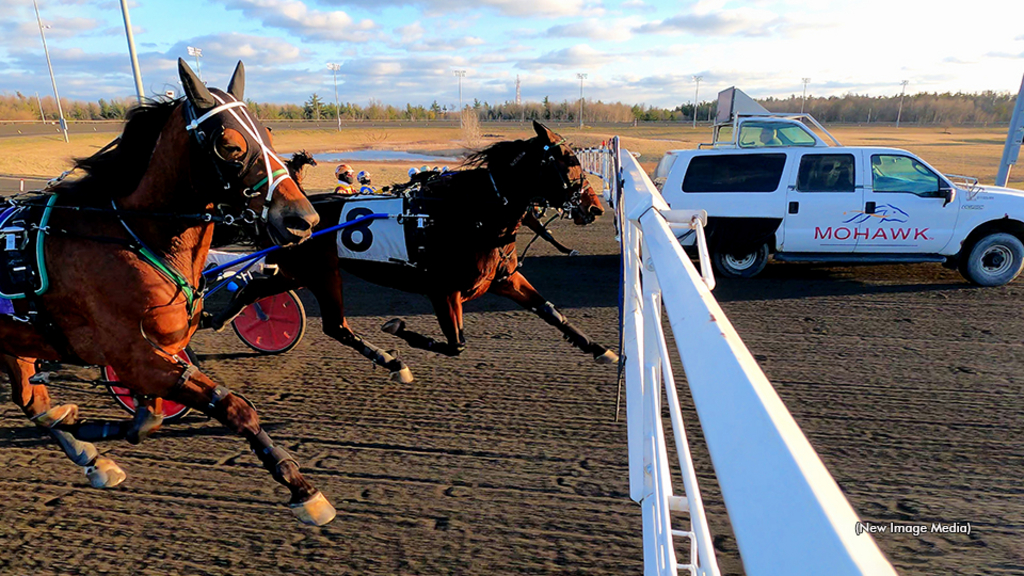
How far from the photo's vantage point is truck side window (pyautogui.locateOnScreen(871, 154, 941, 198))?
695 centimetres

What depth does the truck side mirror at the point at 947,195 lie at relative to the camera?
21.7 ft

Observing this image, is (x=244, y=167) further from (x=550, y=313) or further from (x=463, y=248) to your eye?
(x=550, y=313)

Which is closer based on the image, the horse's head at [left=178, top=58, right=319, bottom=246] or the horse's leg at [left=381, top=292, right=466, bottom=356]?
the horse's head at [left=178, top=58, right=319, bottom=246]

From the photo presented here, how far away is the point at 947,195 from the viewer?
6680mm

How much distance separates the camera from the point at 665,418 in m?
3.78

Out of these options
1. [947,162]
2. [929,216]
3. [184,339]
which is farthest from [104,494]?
[947,162]

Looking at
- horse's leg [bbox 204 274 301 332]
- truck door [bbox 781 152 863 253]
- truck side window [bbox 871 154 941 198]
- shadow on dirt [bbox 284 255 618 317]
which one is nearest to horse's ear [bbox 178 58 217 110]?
horse's leg [bbox 204 274 301 332]

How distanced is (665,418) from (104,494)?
11.2 feet

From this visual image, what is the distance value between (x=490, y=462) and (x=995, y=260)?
7.39 metres

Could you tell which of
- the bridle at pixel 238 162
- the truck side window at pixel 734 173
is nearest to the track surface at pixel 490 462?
the bridle at pixel 238 162

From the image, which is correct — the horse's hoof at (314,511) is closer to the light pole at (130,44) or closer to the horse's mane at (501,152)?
the horse's mane at (501,152)

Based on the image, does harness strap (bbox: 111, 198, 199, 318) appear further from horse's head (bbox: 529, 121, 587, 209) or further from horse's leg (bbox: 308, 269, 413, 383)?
horse's head (bbox: 529, 121, 587, 209)

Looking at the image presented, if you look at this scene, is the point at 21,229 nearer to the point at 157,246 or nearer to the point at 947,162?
the point at 157,246

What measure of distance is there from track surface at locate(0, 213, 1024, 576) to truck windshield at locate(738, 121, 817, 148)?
4.48m
